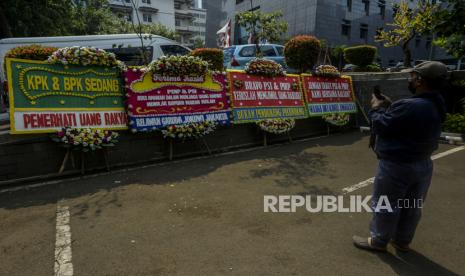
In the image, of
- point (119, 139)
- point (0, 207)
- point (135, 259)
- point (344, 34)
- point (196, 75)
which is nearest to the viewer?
point (135, 259)

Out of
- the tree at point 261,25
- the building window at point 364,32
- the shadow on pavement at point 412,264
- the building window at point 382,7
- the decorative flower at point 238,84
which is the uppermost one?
the building window at point 382,7

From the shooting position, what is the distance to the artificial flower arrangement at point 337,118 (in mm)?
10188

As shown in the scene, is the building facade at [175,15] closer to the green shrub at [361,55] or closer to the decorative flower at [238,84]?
the green shrub at [361,55]

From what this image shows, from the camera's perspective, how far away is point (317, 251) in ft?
11.2

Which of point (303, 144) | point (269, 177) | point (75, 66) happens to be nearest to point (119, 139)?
point (75, 66)

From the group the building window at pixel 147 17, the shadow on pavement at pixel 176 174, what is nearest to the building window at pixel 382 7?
the building window at pixel 147 17

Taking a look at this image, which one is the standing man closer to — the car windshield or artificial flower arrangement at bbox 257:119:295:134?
artificial flower arrangement at bbox 257:119:295:134

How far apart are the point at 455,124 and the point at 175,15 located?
64923 millimetres

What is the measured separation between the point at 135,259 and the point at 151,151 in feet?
12.3

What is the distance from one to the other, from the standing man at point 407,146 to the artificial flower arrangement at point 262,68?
5.69 m

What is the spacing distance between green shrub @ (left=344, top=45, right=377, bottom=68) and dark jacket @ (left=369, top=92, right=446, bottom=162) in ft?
50.6

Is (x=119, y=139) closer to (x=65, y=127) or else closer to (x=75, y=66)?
(x=65, y=127)

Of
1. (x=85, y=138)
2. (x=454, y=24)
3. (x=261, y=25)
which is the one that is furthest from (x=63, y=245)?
(x=261, y=25)

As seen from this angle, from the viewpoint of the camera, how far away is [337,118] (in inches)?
408
